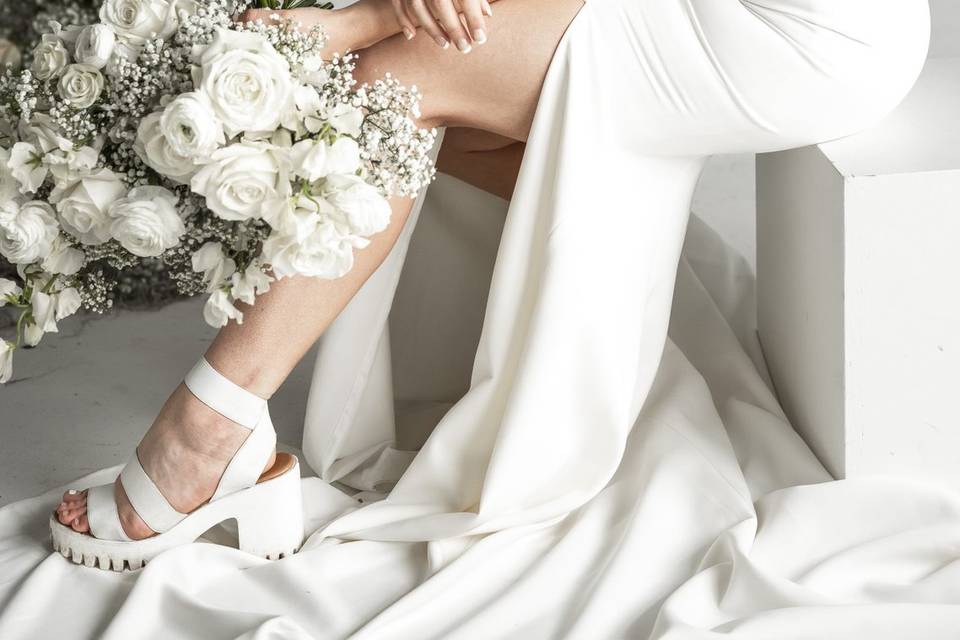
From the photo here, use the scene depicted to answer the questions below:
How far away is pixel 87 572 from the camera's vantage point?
1439 millimetres

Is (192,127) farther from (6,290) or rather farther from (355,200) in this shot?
(6,290)

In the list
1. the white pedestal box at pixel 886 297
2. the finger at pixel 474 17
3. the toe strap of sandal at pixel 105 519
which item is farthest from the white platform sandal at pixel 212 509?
the white pedestal box at pixel 886 297

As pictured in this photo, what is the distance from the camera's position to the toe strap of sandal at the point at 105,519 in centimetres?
145

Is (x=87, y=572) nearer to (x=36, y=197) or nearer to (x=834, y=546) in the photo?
(x=36, y=197)

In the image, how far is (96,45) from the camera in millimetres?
1223

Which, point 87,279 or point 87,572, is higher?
point 87,279

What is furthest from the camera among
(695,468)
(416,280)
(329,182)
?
(416,280)

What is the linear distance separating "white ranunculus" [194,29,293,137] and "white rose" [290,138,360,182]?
42 mm

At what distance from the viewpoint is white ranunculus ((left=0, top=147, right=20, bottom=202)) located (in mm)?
1273

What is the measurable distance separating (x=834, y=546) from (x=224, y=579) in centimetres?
77

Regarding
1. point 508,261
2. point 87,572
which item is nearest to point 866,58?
point 508,261

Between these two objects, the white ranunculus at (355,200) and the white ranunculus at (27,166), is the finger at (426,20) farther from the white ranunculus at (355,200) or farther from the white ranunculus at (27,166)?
the white ranunculus at (27,166)

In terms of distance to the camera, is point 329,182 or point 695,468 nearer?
point 329,182

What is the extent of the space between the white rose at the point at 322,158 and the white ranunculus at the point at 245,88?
4 centimetres
